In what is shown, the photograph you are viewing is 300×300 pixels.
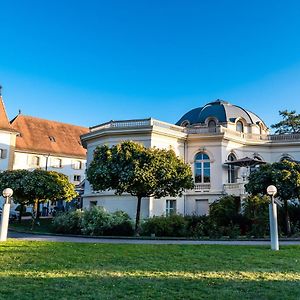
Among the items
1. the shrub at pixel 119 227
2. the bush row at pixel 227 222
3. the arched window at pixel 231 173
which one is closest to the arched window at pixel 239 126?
the arched window at pixel 231 173

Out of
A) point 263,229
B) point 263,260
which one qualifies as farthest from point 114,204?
point 263,260

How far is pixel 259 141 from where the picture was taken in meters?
29.3

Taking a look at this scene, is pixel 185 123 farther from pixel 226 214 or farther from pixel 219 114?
pixel 226 214

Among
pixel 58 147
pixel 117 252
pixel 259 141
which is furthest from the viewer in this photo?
pixel 58 147

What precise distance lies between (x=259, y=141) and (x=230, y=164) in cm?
462

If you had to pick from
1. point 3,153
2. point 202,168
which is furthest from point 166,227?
point 3,153

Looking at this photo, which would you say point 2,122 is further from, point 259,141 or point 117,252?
point 117,252

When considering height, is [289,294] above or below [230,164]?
below

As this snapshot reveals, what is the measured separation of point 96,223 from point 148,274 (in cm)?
1251

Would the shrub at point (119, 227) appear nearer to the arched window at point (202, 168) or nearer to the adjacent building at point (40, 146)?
the arched window at point (202, 168)

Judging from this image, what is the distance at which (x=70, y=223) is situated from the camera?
20750 mm

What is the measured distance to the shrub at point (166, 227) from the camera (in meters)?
19.3

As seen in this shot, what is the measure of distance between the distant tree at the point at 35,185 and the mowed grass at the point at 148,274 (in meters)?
12.8

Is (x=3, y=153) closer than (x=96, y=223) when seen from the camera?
No
